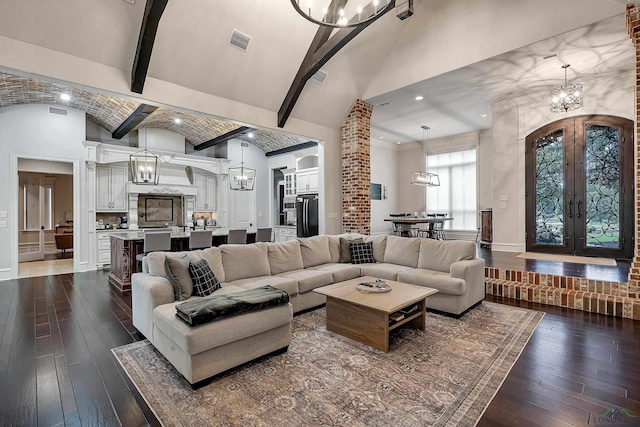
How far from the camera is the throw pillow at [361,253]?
16.0 ft

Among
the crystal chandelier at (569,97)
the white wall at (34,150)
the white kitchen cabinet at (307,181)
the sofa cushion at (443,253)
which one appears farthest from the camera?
the white kitchen cabinet at (307,181)

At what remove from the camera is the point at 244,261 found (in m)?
3.83

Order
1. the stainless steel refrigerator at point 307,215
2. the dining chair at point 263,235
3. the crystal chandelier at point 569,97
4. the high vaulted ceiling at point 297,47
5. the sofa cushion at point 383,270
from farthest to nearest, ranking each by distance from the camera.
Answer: the stainless steel refrigerator at point 307,215, the dining chair at point 263,235, the crystal chandelier at point 569,97, the sofa cushion at point 383,270, the high vaulted ceiling at point 297,47

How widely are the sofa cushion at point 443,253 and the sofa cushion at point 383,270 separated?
11.6 inches

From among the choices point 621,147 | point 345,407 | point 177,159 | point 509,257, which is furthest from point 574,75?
point 177,159

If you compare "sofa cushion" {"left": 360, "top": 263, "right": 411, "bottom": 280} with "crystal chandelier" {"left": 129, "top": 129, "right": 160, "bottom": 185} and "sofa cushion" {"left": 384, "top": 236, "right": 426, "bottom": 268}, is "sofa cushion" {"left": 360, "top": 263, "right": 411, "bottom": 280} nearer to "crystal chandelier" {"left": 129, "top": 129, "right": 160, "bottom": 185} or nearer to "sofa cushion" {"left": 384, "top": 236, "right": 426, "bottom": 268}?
"sofa cushion" {"left": 384, "top": 236, "right": 426, "bottom": 268}

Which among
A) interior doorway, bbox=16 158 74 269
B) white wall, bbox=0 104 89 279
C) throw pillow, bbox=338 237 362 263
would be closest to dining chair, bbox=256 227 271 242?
throw pillow, bbox=338 237 362 263

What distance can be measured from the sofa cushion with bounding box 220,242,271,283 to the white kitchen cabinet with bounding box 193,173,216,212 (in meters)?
6.06

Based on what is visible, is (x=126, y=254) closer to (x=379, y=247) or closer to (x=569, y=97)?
(x=379, y=247)

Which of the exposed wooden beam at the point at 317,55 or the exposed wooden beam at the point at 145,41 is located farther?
the exposed wooden beam at the point at 317,55

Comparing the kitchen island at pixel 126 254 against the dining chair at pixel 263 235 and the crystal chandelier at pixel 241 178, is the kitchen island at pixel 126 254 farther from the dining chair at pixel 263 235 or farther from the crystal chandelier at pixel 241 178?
the crystal chandelier at pixel 241 178

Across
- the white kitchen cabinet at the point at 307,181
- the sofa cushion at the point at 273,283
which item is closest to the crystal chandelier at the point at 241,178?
the white kitchen cabinet at the point at 307,181

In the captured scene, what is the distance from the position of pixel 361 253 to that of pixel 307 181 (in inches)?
161

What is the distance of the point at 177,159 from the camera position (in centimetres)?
868
